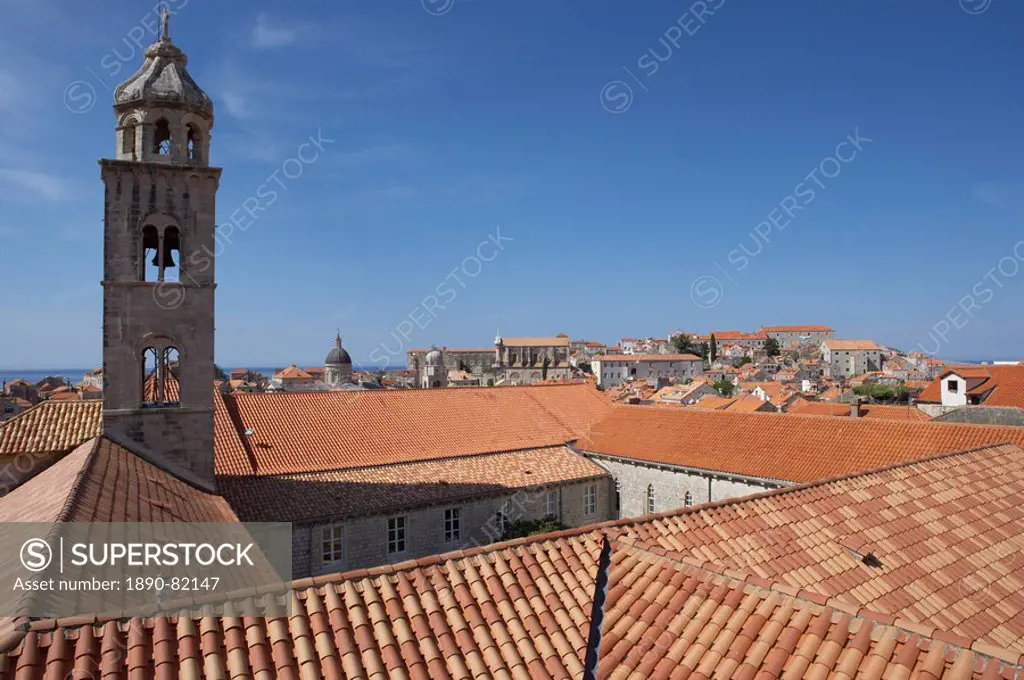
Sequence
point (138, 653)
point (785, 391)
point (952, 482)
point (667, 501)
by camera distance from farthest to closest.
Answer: point (785, 391) < point (667, 501) < point (952, 482) < point (138, 653)

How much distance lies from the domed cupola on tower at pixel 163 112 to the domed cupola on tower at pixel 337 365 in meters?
56.2

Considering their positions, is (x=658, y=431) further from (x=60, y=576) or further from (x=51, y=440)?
(x=60, y=576)

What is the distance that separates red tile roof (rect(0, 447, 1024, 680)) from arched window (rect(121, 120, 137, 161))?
548 inches

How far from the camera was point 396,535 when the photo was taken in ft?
67.9

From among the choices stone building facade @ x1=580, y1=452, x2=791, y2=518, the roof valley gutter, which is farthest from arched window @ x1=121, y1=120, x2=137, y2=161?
stone building facade @ x1=580, y1=452, x2=791, y2=518

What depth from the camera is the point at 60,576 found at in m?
6.59

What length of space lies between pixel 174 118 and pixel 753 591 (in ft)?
54.3


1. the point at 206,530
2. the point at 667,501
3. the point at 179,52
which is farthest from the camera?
the point at 667,501

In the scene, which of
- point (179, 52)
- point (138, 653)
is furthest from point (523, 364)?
point (138, 653)

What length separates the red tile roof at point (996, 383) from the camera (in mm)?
33875

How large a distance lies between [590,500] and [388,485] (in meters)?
8.93

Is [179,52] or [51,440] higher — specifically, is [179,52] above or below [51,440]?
above

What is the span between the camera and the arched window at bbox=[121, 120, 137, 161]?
15.5 m

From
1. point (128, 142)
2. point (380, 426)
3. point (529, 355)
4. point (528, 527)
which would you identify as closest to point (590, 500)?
point (528, 527)
